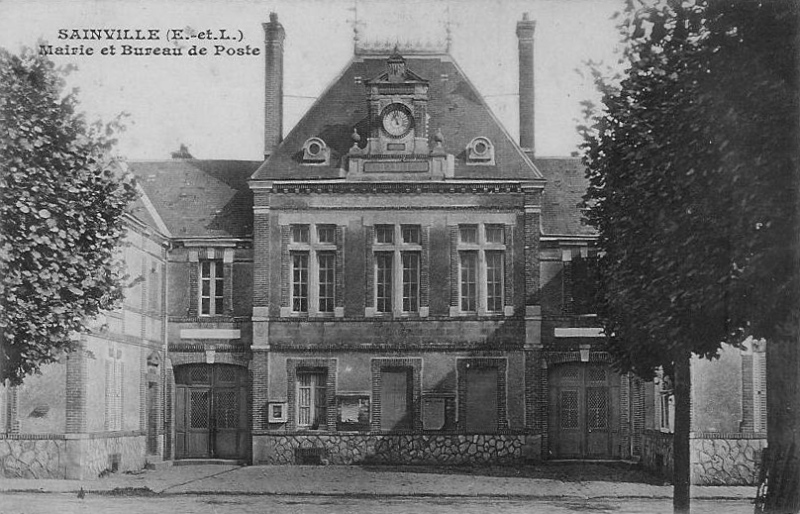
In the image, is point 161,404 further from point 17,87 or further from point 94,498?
point 17,87

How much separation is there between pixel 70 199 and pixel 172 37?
3.73m

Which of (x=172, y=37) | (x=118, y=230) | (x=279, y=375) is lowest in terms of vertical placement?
(x=279, y=375)

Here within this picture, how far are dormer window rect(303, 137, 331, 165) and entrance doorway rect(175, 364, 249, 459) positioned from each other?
6523 mm

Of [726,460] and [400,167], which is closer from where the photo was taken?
[726,460]

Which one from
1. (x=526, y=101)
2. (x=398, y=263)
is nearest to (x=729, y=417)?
(x=398, y=263)

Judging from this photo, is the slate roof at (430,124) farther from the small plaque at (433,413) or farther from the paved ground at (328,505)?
the paved ground at (328,505)

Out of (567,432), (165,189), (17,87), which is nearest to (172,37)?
(17,87)

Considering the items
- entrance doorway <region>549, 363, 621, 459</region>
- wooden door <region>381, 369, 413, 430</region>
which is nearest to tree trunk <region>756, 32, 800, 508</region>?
entrance doorway <region>549, 363, 621, 459</region>

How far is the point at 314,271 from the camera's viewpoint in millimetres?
30453

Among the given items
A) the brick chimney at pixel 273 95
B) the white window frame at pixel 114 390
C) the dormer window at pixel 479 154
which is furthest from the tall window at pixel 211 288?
the dormer window at pixel 479 154

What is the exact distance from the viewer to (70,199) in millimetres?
18344

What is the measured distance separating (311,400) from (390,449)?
107 inches

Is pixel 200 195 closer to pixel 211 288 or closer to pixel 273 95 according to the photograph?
pixel 211 288

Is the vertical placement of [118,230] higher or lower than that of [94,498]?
higher
